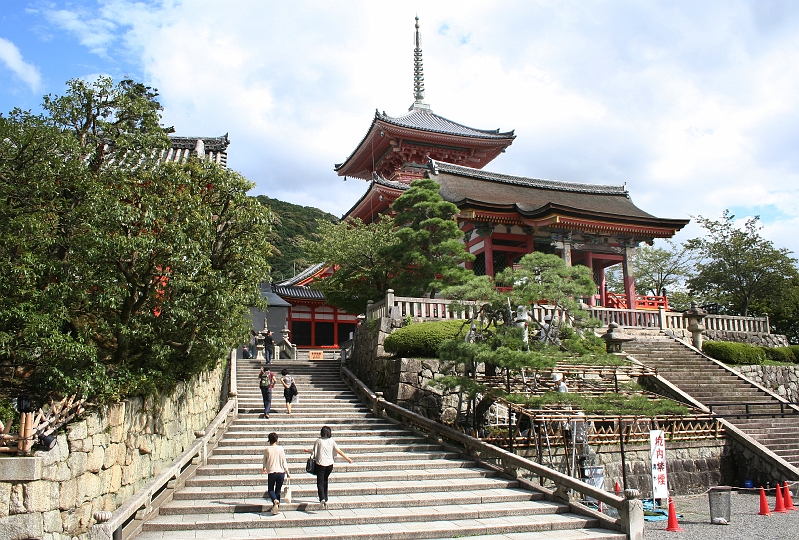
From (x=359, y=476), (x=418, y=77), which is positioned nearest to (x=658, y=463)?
(x=359, y=476)

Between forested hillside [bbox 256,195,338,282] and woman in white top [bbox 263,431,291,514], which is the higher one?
forested hillside [bbox 256,195,338,282]

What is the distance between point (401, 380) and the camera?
1714cm

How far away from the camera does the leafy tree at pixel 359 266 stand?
2312cm

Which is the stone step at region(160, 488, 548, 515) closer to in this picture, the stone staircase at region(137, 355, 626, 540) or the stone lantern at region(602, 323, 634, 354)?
the stone staircase at region(137, 355, 626, 540)

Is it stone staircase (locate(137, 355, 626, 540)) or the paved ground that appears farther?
the paved ground

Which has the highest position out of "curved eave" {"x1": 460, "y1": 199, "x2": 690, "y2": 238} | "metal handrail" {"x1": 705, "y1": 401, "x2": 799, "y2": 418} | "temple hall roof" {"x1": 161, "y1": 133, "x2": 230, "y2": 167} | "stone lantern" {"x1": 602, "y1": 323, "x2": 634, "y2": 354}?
"temple hall roof" {"x1": 161, "y1": 133, "x2": 230, "y2": 167}

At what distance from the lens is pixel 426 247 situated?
21562 millimetres

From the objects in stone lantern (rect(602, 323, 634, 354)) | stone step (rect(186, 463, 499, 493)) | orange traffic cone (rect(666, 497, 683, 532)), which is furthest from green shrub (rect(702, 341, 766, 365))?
stone step (rect(186, 463, 499, 493))

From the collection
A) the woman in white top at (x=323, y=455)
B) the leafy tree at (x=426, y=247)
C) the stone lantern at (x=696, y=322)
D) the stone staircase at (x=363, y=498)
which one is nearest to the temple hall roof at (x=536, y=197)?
the leafy tree at (x=426, y=247)

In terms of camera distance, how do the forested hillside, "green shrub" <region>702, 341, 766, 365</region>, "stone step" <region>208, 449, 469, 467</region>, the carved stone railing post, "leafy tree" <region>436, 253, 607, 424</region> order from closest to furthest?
the carved stone railing post < "stone step" <region>208, 449, 469, 467</region> < "leafy tree" <region>436, 253, 607, 424</region> < "green shrub" <region>702, 341, 766, 365</region> < the forested hillside

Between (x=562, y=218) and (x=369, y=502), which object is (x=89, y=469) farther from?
(x=562, y=218)

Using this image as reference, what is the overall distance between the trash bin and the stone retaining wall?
35.4 feet

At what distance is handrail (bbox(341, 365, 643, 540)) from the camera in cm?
971

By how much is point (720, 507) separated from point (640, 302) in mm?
16085
